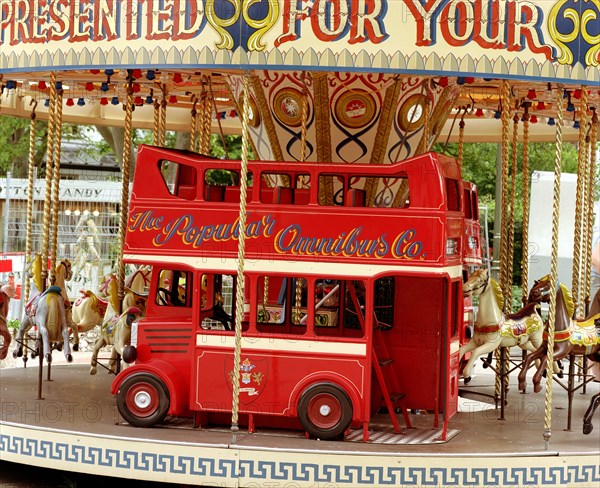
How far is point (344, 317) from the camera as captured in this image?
448 inches

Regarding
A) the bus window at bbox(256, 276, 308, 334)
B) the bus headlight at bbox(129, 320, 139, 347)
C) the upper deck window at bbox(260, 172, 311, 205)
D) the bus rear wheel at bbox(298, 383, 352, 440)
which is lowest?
the bus rear wheel at bbox(298, 383, 352, 440)

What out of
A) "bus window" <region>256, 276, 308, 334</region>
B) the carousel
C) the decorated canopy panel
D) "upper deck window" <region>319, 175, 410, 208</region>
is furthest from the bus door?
the decorated canopy panel

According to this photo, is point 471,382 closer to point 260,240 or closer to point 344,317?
point 344,317

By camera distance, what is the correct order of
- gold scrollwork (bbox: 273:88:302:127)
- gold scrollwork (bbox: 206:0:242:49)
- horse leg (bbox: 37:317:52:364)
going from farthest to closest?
gold scrollwork (bbox: 273:88:302:127)
horse leg (bbox: 37:317:52:364)
gold scrollwork (bbox: 206:0:242:49)

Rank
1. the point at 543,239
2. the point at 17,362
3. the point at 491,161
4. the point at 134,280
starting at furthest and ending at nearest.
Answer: the point at 491,161
the point at 543,239
the point at 17,362
the point at 134,280

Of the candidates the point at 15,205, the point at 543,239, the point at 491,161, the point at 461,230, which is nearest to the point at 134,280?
the point at 461,230

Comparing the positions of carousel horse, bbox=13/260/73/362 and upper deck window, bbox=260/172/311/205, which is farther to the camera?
carousel horse, bbox=13/260/73/362

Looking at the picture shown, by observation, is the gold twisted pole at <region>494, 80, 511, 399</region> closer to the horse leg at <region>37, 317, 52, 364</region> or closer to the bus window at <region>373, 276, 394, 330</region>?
the bus window at <region>373, 276, 394, 330</region>

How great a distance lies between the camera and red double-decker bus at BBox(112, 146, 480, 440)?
34.4 ft

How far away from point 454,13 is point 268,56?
1.67 meters

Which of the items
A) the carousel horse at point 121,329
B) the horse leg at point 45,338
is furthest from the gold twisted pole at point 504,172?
the horse leg at point 45,338

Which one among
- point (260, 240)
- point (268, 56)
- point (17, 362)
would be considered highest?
point (268, 56)

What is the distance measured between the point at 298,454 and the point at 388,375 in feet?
6.52

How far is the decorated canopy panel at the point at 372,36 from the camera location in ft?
31.2
